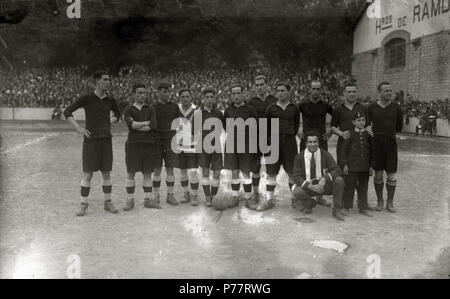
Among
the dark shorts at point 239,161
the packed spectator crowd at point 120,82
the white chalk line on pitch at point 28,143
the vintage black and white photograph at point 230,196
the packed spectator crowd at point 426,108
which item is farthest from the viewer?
the packed spectator crowd at point 120,82

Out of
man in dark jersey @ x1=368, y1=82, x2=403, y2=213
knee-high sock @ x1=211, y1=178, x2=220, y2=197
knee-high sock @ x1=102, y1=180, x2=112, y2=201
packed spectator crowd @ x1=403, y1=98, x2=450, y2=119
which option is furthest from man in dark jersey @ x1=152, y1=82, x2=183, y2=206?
packed spectator crowd @ x1=403, y1=98, x2=450, y2=119

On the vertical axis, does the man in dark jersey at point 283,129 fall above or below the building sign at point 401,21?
below

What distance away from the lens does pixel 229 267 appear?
16.1 feet

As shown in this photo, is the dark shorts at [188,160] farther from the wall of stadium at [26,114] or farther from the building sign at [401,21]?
the wall of stadium at [26,114]

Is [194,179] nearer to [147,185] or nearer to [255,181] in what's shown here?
[147,185]

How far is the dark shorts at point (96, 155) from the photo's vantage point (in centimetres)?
706

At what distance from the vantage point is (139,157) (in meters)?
7.38

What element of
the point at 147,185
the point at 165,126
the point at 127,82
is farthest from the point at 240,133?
the point at 127,82

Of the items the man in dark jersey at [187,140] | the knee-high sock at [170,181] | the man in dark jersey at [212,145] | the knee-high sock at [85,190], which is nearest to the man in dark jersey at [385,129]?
the man in dark jersey at [212,145]

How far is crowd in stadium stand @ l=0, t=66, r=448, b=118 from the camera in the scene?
30188mm

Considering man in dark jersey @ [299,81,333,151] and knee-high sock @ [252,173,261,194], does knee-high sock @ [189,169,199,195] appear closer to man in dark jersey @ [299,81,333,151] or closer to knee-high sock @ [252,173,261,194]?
knee-high sock @ [252,173,261,194]

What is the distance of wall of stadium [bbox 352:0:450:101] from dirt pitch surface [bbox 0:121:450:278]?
44.8ft

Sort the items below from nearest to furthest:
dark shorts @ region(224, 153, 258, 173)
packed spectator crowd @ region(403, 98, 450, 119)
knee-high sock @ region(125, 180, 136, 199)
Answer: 1. knee-high sock @ region(125, 180, 136, 199)
2. dark shorts @ region(224, 153, 258, 173)
3. packed spectator crowd @ region(403, 98, 450, 119)

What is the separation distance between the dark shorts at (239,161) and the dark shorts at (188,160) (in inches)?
19.2
